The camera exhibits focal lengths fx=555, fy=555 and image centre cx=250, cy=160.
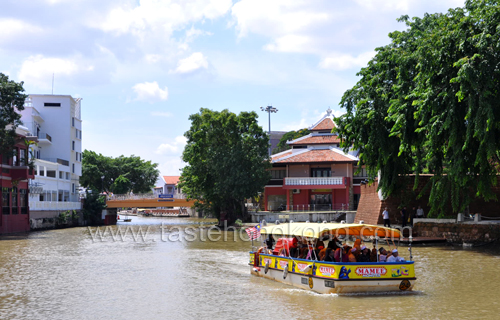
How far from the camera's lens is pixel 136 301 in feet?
55.5

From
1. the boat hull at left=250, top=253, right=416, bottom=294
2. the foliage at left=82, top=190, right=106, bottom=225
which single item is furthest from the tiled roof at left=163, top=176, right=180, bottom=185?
the boat hull at left=250, top=253, right=416, bottom=294

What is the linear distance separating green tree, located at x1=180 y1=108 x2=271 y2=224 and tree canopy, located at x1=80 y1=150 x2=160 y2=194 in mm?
38641

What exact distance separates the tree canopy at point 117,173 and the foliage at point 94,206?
2037 cm

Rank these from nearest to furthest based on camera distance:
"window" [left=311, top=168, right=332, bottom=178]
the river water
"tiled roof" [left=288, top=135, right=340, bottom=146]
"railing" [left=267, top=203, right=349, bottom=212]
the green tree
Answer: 1. the river water
2. the green tree
3. "railing" [left=267, top=203, right=349, bottom=212]
4. "window" [left=311, top=168, right=332, bottom=178]
5. "tiled roof" [left=288, top=135, right=340, bottom=146]

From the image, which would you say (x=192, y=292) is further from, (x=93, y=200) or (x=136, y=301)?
(x=93, y=200)

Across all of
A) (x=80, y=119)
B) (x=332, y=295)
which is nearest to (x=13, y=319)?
(x=332, y=295)

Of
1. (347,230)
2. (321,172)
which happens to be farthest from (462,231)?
(321,172)

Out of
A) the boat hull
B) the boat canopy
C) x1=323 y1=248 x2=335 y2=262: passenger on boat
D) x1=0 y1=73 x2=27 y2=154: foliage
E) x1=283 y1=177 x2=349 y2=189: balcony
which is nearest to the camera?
the boat hull

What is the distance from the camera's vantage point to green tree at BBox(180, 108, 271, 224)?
169 feet

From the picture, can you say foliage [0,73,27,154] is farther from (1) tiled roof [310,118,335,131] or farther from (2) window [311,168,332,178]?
(1) tiled roof [310,118,335,131]

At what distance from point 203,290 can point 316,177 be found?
4119cm

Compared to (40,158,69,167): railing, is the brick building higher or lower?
lower

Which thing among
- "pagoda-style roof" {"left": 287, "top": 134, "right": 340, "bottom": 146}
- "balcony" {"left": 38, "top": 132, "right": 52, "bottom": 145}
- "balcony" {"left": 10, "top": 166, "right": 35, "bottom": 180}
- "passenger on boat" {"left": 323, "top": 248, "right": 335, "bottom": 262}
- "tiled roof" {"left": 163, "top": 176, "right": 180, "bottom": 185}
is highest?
"balcony" {"left": 38, "top": 132, "right": 52, "bottom": 145}

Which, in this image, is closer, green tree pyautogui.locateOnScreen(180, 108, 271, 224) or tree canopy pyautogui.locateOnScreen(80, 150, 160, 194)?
green tree pyautogui.locateOnScreen(180, 108, 271, 224)
